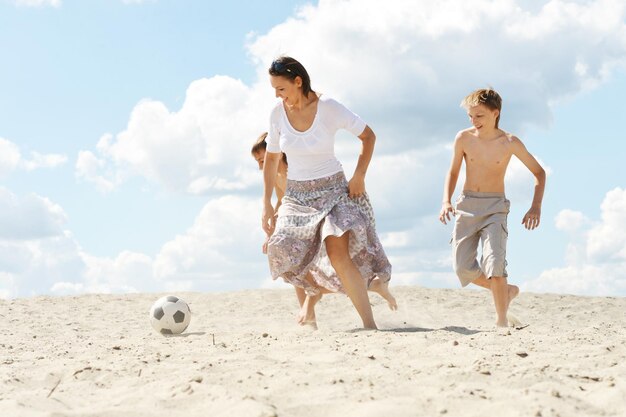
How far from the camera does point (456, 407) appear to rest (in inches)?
145

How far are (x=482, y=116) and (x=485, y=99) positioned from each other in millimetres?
151

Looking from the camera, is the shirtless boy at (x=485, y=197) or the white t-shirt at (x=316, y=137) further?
the shirtless boy at (x=485, y=197)

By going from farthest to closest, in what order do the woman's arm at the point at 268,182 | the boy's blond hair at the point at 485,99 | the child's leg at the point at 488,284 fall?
the child's leg at the point at 488,284, the boy's blond hair at the point at 485,99, the woman's arm at the point at 268,182

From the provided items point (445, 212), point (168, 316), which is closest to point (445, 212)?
point (445, 212)

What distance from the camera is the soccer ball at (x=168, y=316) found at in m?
7.33

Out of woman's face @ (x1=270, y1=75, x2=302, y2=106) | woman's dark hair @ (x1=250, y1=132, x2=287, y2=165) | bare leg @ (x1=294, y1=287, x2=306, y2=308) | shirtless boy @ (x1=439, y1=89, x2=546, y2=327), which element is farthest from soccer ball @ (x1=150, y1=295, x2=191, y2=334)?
shirtless boy @ (x1=439, y1=89, x2=546, y2=327)

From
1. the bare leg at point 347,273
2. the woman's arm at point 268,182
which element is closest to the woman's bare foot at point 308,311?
the bare leg at point 347,273

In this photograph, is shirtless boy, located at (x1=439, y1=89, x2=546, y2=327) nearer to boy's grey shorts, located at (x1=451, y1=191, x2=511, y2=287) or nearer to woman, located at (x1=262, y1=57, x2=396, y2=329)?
boy's grey shorts, located at (x1=451, y1=191, x2=511, y2=287)

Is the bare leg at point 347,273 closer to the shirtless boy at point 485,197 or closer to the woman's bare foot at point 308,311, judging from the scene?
the woman's bare foot at point 308,311

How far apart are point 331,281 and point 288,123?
139 centimetres

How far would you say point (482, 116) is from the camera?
22.5 feet

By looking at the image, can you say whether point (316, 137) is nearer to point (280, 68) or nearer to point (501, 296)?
point (280, 68)

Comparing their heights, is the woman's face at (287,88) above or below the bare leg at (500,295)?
above

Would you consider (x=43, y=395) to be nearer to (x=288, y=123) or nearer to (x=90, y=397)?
(x=90, y=397)
